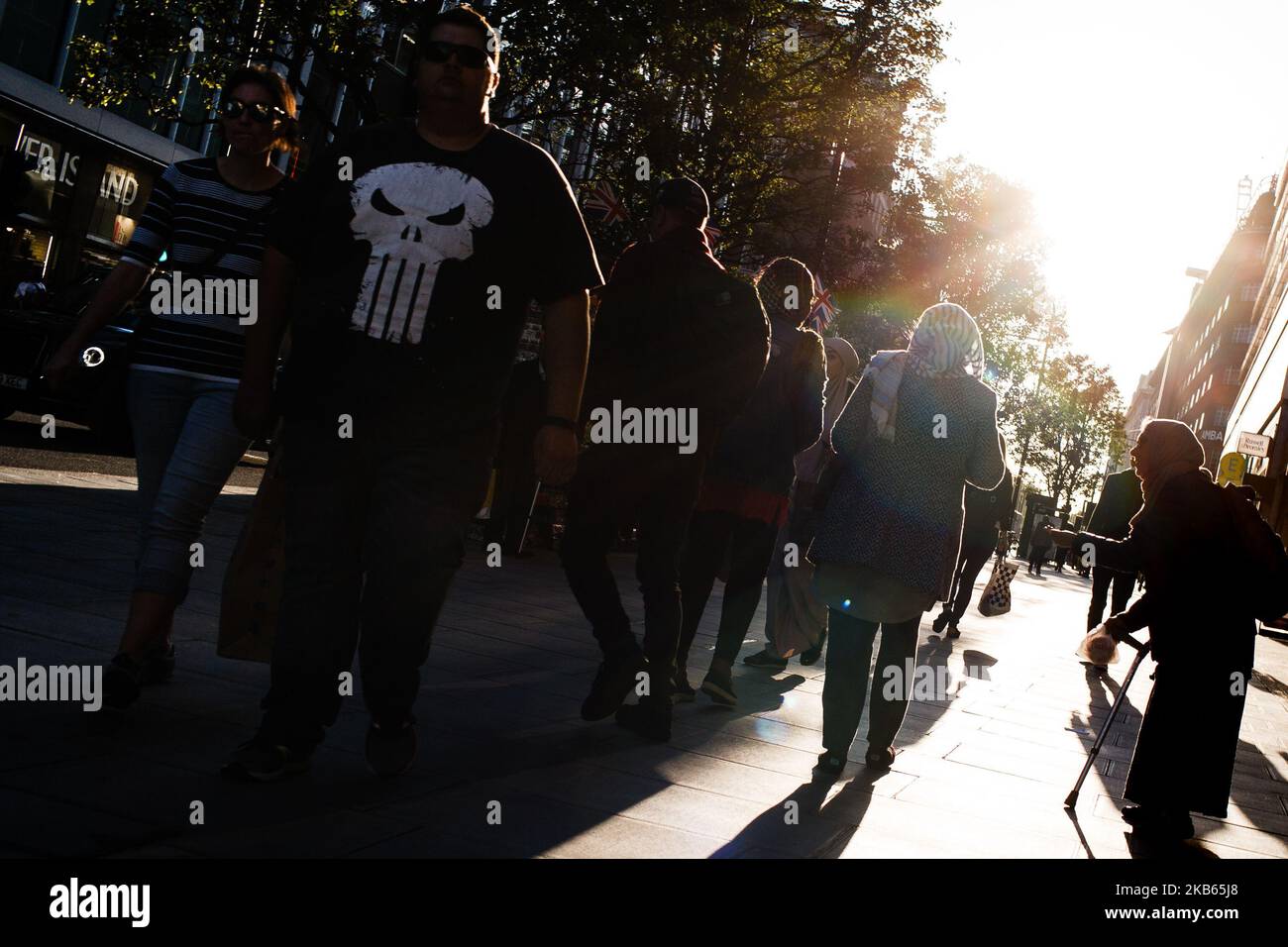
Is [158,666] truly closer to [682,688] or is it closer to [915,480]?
[682,688]

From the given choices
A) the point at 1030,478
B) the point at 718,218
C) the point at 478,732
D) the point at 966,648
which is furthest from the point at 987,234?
the point at 1030,478

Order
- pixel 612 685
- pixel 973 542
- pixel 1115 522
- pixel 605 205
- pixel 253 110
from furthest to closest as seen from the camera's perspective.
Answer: pixel 605 205
pixel 1115 522
pixel 973 542
pixel 612 685
pixel 253 110

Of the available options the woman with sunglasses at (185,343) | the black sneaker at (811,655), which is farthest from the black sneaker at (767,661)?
the woman with sunglasses at (185,343)

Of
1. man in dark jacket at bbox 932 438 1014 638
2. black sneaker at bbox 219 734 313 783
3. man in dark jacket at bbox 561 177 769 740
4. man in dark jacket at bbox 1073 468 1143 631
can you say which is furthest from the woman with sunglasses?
man in dark jacket at bbox 1073 468 1143 631

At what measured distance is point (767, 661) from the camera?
8531 millimetres

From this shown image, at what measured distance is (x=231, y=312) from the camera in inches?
185

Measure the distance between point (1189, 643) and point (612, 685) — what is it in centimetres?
223

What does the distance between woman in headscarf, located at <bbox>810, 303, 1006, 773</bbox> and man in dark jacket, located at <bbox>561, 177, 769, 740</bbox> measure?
547mm

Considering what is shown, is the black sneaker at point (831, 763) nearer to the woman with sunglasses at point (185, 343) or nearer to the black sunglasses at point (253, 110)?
the woman with sunglasses at point (185, 343)

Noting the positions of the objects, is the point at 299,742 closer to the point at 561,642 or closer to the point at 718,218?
the point at 561,642

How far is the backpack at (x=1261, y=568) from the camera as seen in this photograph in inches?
225

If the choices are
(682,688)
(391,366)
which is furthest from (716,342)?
(391,366)

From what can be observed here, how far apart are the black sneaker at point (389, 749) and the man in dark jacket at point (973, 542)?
7717mm

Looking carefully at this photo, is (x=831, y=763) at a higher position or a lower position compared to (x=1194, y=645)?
lower
